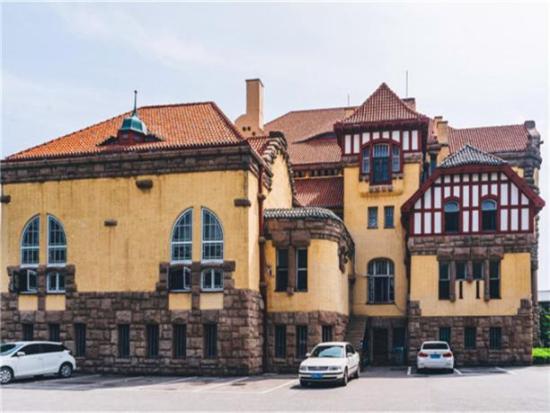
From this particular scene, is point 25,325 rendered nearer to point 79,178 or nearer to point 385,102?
point 79,178

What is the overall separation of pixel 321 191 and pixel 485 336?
13.4 metres

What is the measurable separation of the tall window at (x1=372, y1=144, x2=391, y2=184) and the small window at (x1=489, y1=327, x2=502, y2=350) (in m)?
9.98

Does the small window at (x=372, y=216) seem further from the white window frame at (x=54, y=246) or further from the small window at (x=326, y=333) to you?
the white window frame at (x=54, y=246)

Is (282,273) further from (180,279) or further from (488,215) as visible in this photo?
(488,215)

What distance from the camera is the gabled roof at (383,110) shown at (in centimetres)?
4266

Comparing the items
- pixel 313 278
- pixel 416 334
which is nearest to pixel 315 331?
pixel 313 278

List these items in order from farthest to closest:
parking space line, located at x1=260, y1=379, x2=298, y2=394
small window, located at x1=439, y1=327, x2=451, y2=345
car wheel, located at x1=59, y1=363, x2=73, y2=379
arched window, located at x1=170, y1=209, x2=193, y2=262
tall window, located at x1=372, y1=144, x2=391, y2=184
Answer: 1. tall window, located at x1=372, y1=144, x2=391, y2=184
2. small window, located at x1=439, y1=327, x2=451, y2=345
3. arched window, located at x1=170, y1=209, x2=193, y2=262
4. car wheel, located at x1=59, y1=363, x2=73, y2=379
5. parking space line, located at x1=260, y1=379, x2=298, y2=394

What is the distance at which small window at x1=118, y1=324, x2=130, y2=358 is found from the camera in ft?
108

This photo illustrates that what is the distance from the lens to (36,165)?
114 feet

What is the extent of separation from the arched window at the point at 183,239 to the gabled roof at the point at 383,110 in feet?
44.5

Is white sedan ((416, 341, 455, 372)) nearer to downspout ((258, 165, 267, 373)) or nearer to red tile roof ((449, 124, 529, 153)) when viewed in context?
downspout ((258, 165, 267, 373))

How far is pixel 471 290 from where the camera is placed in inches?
1534

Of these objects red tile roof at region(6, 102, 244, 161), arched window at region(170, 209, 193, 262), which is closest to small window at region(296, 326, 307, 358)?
arched window at region(170, 209, 193, 262)

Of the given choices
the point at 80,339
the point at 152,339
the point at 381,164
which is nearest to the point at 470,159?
the point at 381,164
